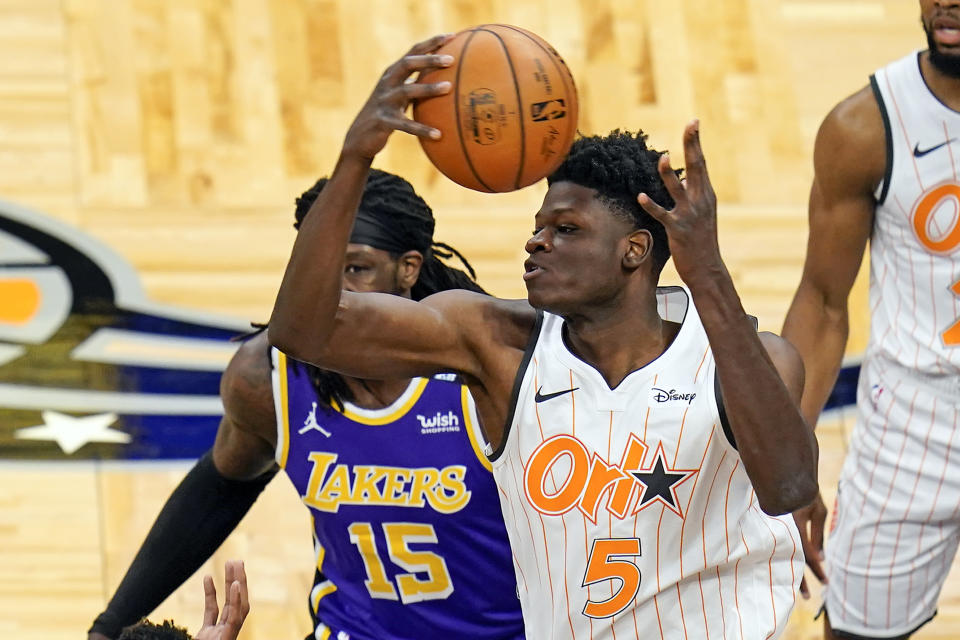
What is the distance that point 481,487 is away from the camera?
4055 millimetres

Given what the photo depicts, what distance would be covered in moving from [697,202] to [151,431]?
3.46m

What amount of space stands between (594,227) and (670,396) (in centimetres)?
38

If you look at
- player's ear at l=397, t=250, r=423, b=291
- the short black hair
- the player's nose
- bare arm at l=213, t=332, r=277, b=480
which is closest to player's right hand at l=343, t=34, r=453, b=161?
the player's nose

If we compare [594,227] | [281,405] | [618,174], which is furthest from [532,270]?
[281,405]

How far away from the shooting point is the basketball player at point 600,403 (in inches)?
133

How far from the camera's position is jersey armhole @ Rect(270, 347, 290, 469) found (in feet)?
13.7

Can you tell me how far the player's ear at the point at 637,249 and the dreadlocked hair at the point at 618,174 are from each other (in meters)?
0.02

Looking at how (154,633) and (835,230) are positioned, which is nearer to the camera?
(154,633)

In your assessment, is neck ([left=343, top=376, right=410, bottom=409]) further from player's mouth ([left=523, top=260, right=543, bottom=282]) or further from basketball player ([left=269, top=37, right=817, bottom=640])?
player's mouth ([left=523, top=260, right=543, bottom=282])

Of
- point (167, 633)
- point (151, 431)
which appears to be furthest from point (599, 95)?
point (167, 633)

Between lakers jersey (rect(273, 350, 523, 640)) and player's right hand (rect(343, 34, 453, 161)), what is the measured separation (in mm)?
1073

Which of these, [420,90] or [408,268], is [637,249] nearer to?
[420,90]

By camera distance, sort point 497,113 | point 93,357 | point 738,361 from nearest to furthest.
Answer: point 738,361
point 497,113
point 93,357

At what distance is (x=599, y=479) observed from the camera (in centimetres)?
340
